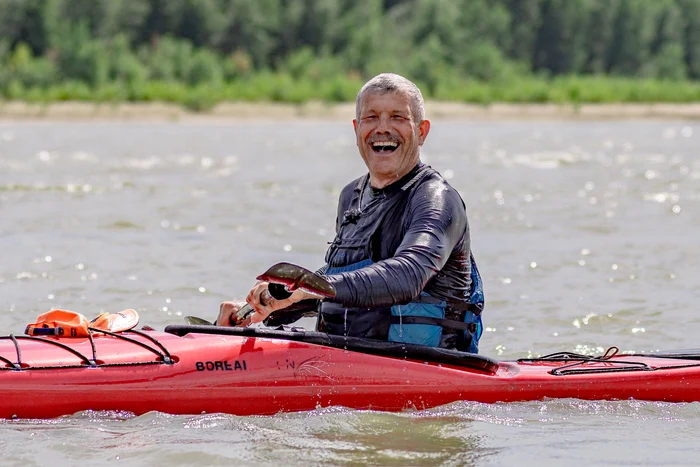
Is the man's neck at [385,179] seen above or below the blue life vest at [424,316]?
above

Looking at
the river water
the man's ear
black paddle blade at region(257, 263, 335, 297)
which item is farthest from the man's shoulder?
the river water

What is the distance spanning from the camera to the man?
448 cm

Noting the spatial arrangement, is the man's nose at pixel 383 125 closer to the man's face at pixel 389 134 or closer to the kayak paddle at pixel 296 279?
the man's face at pixel 389 134

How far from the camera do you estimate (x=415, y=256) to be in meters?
4.49

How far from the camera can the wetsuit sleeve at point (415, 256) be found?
4.44m

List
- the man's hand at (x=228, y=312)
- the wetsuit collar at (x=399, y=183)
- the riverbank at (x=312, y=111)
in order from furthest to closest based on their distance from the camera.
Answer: the riverbank at (x=312, y=111)
the man's hand at (x=228, y=312)
the wetsuit collar at (x=399, y=183)

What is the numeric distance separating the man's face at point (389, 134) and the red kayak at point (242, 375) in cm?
73

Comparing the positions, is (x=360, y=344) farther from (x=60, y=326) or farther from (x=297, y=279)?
(x=60, y=326)

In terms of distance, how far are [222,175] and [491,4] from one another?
6499cm

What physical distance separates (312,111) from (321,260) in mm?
33254

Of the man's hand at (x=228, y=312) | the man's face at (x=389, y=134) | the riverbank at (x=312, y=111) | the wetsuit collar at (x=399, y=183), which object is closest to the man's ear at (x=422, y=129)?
the man's face at (x=389, y=134)

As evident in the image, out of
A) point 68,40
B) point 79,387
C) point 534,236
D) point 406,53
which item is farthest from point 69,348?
point 406,53

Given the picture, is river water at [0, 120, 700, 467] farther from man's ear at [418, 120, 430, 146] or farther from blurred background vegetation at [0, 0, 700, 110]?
blurred background vegetation at [0, 0, 700, 110]

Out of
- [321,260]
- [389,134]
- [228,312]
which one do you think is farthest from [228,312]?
[321,260]
